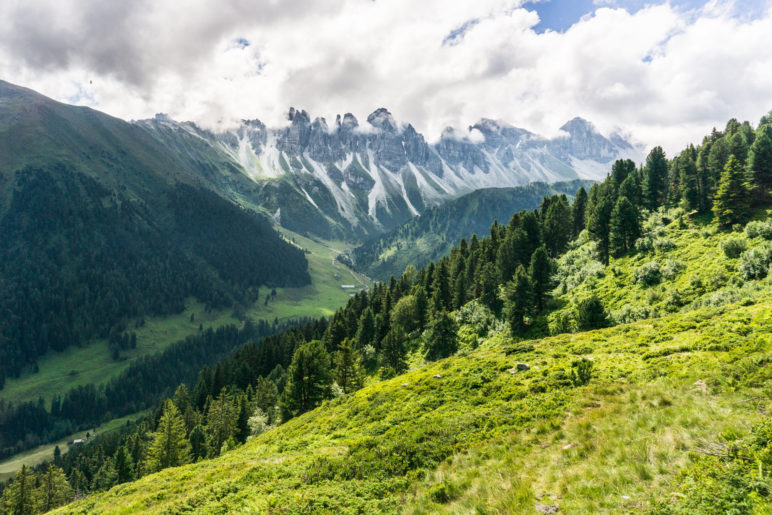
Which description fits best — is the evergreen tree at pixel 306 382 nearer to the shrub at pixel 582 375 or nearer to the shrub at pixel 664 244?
the shrub at pixel 582 375

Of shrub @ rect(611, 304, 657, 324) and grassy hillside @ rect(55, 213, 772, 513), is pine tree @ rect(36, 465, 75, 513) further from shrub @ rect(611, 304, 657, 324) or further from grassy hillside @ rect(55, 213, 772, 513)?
shrub @ rect(611, 304, 657, 324)

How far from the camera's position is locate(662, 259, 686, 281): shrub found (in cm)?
4472

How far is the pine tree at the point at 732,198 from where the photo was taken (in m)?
49.2

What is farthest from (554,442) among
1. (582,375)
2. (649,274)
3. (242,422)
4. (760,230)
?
(242,422)

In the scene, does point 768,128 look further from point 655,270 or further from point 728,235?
point 655,270

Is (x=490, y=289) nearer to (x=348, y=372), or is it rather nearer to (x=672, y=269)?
(x=672, y=269)

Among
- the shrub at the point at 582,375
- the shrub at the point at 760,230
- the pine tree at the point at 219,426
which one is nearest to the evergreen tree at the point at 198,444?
the pine tree at the point at 219,426

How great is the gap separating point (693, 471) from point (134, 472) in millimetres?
96078

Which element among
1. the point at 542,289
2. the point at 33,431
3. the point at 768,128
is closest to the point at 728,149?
the point at 768,128

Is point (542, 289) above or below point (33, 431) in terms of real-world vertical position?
above

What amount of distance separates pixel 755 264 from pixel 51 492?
124 meters

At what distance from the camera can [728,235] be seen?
154ft

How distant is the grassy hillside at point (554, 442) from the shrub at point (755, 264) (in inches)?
273

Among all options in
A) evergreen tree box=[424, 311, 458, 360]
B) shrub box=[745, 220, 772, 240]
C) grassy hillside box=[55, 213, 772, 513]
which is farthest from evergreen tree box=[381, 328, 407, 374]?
shrub box=[745, 220, 772, 240]
